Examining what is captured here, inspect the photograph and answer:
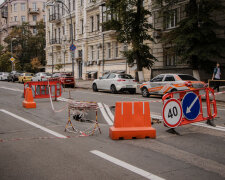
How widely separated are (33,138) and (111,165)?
2727 mm

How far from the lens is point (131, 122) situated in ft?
22.3

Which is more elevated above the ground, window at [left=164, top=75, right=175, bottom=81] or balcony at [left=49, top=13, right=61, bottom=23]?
balcony at [left=49, top=13, right=61, bottom=23]

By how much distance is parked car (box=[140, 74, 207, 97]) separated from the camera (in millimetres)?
15865

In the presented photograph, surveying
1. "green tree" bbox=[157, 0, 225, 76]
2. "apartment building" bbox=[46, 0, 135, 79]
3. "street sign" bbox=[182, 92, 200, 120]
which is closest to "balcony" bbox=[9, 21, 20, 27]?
"apartment building" bbox=[46, 0, 135, 79]

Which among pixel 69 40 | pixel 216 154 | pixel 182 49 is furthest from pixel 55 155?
pixel 69 40

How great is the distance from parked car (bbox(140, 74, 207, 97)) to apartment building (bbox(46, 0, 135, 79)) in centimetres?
1461

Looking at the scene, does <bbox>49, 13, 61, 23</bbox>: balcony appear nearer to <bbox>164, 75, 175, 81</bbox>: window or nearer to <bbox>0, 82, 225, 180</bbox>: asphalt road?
<bbox>164, 75, 175, 81</bbox>: window

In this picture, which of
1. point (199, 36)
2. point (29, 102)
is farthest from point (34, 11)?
point (29, 102)

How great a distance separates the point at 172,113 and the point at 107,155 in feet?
8.71

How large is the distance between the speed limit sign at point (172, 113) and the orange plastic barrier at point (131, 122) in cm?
67

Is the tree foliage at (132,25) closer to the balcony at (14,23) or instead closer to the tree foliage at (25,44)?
the tree foliage at (25,44)

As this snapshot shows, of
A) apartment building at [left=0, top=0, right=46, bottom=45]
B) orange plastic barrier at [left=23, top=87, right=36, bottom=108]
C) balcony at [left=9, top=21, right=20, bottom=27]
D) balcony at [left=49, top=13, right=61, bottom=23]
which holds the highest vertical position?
apartment building at [left=0, top=0, right=46, bottom=45]

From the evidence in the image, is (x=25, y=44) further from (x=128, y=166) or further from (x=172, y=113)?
(x=128, y=166)

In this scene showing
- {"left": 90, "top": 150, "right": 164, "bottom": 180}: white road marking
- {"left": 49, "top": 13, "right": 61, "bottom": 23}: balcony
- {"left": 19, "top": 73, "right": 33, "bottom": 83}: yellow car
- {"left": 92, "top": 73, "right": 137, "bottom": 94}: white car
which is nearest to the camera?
{"left": 90, "top": 150, "right": 164, "bottom": 180}: white road marking
